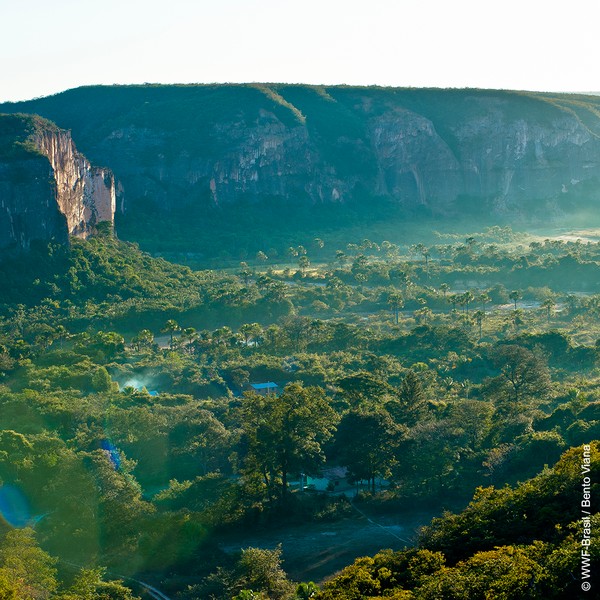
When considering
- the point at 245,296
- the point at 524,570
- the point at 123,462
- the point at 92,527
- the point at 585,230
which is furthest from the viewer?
the point at 585,230

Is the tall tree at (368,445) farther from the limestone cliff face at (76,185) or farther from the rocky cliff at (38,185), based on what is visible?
the limestone cliff face at (76,185)

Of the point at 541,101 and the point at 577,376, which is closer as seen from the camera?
the point at 577,376

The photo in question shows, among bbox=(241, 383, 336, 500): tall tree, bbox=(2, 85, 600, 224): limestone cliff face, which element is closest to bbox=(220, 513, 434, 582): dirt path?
bbox=(241, 383, 336, 500): tall tree

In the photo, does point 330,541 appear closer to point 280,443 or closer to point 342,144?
point 280,443

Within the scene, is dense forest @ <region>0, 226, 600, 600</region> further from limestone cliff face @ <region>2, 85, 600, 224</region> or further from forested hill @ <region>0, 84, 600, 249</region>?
limestone cliff face @ <region>2, 85, 600, 224</region>

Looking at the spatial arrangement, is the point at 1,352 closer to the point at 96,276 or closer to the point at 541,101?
the point at 96,276

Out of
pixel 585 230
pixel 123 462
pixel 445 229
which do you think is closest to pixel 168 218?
pixel 445 229
